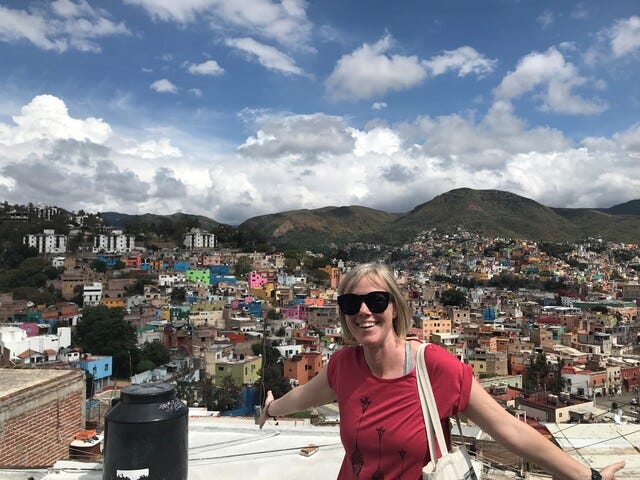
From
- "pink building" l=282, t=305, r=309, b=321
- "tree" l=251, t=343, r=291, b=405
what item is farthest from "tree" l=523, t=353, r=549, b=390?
"pink building" l=282, t=305, r=309, b=321

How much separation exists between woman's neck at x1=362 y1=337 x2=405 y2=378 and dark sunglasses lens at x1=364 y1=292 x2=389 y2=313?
77mm

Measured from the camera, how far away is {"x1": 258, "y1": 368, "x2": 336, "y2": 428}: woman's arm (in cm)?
140

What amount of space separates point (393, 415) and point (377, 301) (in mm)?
251

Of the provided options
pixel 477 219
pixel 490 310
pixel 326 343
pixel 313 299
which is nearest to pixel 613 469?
pixel 326 343

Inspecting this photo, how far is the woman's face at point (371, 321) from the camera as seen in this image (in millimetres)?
1234

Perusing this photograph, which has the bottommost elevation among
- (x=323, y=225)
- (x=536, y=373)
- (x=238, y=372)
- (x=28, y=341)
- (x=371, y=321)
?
(x=536, y=373)

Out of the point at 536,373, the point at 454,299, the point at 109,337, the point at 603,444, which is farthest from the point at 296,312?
the point at 603,444

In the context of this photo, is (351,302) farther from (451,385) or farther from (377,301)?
(451,385)

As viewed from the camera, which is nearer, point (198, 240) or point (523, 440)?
point (523, 440)

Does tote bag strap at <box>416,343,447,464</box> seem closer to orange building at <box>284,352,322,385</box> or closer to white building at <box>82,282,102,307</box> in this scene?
orange building at <box>284,352,322,385</box>

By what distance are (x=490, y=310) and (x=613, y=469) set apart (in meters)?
37.5

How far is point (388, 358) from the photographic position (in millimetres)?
1224

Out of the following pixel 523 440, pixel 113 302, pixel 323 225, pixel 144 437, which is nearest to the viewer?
pixel 523 440

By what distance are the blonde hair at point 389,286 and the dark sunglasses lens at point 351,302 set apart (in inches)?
0.5
